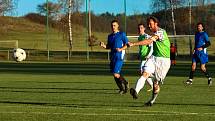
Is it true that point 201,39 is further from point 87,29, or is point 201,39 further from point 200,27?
point 87,29

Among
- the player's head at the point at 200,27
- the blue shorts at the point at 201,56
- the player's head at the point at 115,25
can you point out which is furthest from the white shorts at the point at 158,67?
the blue shorts at the point at 201,56

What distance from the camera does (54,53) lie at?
68.8 metres

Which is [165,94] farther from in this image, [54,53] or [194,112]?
[54,53]

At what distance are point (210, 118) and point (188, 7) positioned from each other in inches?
2615

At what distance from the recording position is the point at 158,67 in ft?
43.8

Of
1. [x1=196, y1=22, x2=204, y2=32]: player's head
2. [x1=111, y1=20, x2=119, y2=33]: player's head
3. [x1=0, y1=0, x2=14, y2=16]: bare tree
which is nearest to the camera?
[x1=111, y1=20, x2=119, y2=33]: player's head

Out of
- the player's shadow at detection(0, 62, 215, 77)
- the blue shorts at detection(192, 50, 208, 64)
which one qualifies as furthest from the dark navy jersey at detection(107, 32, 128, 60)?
the player's shadow at detection(0, 62, 215, 77)

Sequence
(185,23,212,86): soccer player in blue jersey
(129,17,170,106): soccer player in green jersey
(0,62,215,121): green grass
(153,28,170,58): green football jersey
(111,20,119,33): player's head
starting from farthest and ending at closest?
(185,23,212,86): soccer player in blue jersey
(111,20,119,33): player's head
(153,28,170,58): green football jersey
(129,17,170,106): soccer player in green jersey
(0,62,215,121): green grass

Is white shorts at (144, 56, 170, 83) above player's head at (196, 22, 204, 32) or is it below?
below

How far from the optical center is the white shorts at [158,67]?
1332 cm

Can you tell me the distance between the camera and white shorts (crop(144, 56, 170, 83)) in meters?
13.3

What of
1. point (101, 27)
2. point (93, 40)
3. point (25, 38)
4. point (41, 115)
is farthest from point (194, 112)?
point (25, 38)

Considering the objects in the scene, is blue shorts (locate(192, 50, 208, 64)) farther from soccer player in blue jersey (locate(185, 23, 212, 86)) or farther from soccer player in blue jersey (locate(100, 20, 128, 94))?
soccer player in blue jersey (locate(100, 20, 128, 94))

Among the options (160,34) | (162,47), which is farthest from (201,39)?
(160,34)
